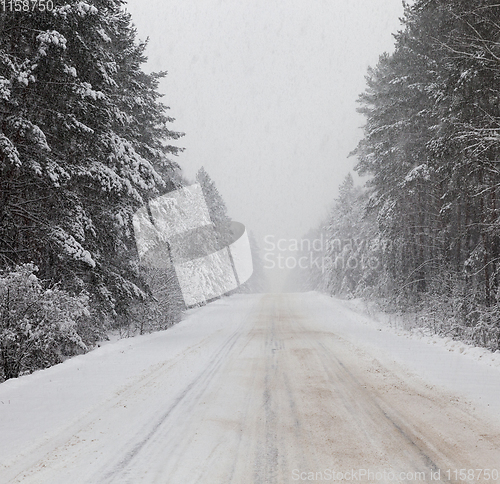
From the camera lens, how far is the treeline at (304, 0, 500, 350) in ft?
31.6

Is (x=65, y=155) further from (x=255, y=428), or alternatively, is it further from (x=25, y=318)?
(x=255, y=428)

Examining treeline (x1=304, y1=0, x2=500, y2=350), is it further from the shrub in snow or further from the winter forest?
the shrub in snow

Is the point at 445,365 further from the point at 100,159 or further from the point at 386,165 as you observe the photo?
the point at 386,165

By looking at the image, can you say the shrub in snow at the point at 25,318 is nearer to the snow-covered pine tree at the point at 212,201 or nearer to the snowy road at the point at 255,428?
the snowy road at the point at 255,428

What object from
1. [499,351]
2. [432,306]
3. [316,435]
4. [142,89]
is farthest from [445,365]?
[142,89]

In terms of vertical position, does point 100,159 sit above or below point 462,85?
below

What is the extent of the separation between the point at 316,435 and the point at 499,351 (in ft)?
20.9

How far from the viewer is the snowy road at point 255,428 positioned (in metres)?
3.66

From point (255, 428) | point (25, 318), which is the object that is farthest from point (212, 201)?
point (255, 428)

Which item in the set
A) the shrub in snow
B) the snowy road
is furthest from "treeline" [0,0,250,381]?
the snowy road

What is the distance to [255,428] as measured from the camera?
4.73m

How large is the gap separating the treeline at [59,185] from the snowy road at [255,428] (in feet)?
4.60

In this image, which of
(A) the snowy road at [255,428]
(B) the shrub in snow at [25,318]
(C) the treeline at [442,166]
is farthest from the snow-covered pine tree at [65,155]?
(C) the treeline at [442,166]

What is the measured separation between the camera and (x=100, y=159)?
11.0 metres
